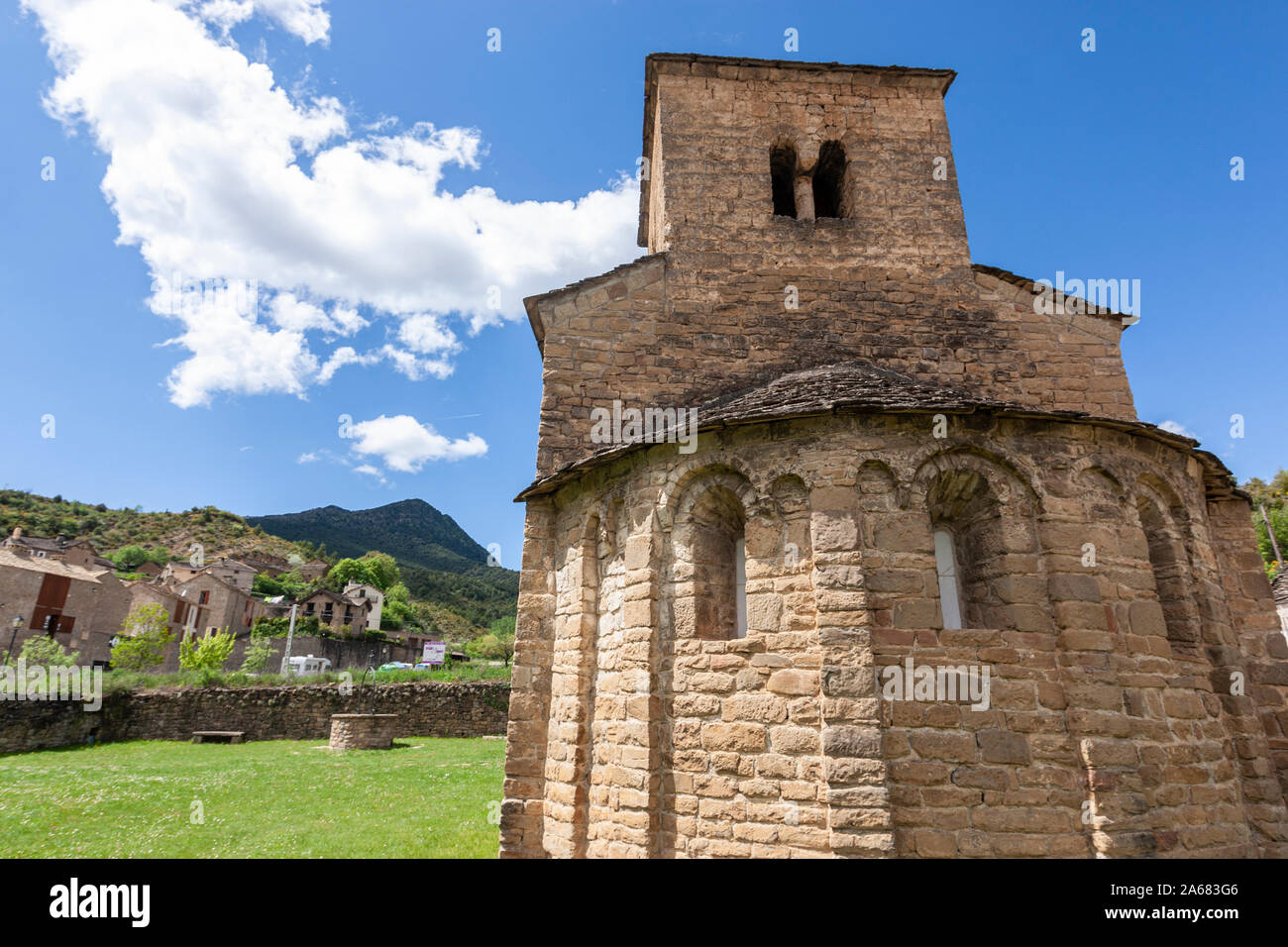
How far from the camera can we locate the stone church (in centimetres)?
496

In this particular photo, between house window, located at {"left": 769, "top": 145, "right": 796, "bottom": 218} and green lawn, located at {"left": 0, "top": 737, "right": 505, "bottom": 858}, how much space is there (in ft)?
34.5

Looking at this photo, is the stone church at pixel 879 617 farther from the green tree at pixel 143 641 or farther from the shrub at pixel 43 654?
the green tree at pixel 143 641

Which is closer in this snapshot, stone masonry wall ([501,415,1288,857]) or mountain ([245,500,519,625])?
stone masonry wall ([501,415,1288,857])

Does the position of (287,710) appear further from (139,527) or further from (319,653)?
(139,527)

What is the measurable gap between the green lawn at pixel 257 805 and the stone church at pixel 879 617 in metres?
3.07

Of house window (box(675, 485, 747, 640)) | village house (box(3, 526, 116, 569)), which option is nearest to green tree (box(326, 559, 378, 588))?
village house (box(3, 526, 116, 569))

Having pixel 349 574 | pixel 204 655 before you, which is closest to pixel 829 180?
pixel 204 655

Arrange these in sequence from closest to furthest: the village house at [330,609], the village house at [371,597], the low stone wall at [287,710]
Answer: the low stone wall at [287,710] → the village house at [330,609] → the village house at [371,597]

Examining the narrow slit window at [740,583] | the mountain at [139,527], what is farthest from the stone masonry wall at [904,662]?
the mountain at [139,527]

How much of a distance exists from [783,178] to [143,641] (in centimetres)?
4139

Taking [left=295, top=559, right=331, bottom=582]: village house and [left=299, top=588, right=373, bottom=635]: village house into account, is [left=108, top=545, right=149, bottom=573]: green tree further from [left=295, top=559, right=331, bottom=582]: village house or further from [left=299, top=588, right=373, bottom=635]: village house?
[left=299, top=588, right=373, bottom=635]: village house

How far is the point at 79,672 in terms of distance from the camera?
25.0 m

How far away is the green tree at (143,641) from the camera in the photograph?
35.2m
